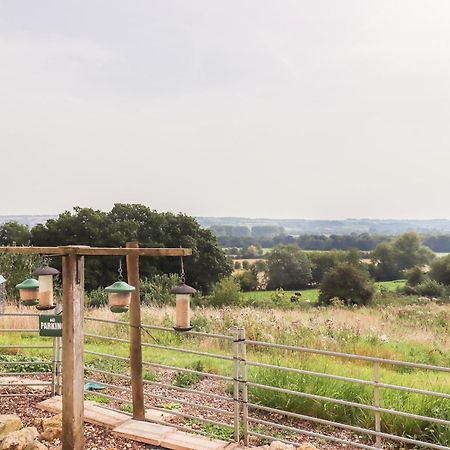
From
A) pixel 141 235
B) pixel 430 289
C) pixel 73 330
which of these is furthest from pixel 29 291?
pixel 430 289

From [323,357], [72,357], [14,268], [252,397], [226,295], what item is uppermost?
[72,357]

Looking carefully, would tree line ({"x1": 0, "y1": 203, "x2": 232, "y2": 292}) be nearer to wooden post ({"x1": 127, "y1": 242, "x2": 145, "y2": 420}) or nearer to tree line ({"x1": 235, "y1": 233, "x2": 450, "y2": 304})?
tree line ({"x1": 235, "y1": 233, "x2": 450, "y2": 304})

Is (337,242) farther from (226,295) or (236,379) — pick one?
(236,379)

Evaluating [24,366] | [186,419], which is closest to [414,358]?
[186,419]

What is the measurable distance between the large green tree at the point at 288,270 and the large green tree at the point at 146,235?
14.0 metres

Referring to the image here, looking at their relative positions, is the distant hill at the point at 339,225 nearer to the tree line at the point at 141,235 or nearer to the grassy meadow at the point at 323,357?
the tree line at the point at 141,235

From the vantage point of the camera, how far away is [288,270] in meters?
52.8

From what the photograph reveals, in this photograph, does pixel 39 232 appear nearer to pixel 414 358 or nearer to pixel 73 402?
pixel 414 358

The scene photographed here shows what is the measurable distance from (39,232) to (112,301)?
107ft

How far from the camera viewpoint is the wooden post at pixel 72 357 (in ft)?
17.7

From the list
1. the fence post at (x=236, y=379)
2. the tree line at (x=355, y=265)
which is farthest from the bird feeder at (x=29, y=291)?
the tree line at (x=355, y=265)

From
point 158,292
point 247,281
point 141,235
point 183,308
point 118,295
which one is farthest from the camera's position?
point 247,281

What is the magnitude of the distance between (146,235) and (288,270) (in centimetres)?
2006

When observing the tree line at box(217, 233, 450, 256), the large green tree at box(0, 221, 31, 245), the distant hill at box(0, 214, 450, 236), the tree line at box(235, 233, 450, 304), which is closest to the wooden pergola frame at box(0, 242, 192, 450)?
the tree line at box(235, 233, 450, 304)
